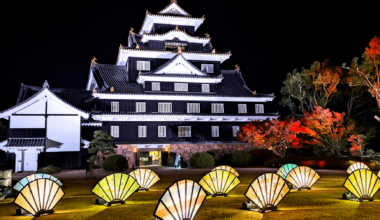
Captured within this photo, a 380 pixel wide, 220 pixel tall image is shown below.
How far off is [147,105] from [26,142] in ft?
37.9

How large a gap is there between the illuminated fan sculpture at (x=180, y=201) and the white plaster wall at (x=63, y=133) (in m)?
23.1

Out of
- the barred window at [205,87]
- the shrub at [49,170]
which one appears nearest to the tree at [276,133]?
the barred window at [205,87]

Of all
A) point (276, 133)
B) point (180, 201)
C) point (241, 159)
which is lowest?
point (241, 159)

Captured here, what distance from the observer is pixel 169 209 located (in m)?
7.30

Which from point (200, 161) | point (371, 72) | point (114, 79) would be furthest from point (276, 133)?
point (114, 79)

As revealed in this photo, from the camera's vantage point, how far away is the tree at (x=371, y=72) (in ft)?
84.7

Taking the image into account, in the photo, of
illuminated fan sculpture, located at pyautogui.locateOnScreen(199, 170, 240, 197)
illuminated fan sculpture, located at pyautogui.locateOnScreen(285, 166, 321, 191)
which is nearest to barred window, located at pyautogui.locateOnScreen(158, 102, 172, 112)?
illuminated fan sculpture, located at pyautogui.locateOnScreen(285, 166, 321, 191)

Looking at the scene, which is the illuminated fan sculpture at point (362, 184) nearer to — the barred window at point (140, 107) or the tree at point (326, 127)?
the tree at point (326, 127)

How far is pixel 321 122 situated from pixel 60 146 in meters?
23.8

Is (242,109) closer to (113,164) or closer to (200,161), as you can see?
(200,161)

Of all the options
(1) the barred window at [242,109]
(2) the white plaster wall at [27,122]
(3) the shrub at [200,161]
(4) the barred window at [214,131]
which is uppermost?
(1) the barred window at [242,109]

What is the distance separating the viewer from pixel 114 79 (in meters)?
33.6

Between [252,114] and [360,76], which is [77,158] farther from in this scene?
[360,76]

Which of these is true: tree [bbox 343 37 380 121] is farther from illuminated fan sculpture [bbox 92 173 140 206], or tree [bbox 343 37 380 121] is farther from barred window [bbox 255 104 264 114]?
illuminated fan sculpture [bbox 92 173 140 206]
